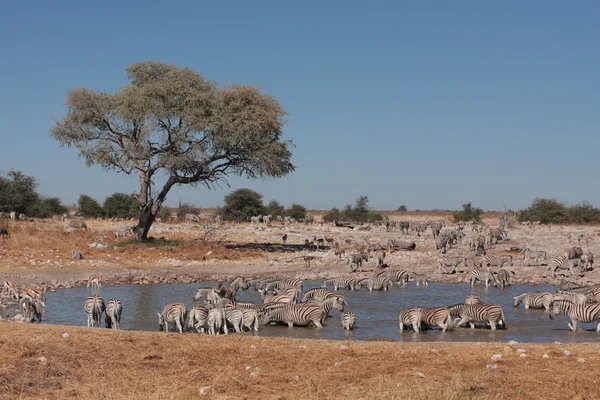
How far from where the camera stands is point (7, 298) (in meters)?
17.8

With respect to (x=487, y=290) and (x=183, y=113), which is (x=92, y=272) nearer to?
(x=183, y=113)

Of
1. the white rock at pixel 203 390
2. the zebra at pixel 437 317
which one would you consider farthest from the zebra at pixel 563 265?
the white rock at pixel 203 390

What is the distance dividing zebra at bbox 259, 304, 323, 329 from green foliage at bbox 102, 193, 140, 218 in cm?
4557

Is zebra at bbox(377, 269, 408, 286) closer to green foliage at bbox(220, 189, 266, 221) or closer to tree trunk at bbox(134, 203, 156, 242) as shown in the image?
tree trunk at bbox(134, 203, 156, 242)

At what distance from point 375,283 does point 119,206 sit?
146ft

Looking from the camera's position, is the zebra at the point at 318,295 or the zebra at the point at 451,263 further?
the zebra at the point at 451,263

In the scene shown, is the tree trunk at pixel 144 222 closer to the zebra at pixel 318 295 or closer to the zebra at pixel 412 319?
the zebra at pixel 318 295

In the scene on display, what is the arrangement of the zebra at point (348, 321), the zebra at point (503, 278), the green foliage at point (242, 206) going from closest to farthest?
1. the zebra at point (348, 321)
2. the zebra at point (503, 278)
3. the green foliage at point (242, 206)

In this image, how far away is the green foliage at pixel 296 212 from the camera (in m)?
65.5

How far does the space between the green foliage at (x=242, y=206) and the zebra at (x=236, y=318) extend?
145 ft

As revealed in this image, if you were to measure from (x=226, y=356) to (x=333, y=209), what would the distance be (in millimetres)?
59159

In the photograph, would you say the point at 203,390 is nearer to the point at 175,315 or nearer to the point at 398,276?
the point at 175,315

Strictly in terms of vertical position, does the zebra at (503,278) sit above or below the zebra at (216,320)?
above

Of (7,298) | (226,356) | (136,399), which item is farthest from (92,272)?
(136,399)
